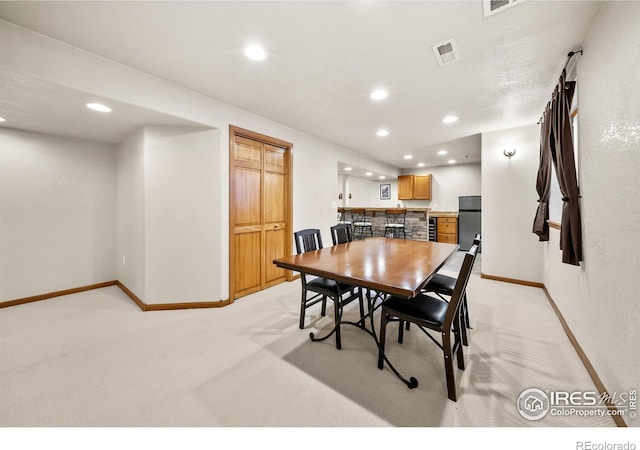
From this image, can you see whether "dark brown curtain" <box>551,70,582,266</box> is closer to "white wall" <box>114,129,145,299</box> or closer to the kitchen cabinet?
"white wall" <box>114,129,145,299</box>

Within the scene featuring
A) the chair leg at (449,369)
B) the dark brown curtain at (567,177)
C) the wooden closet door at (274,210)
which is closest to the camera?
the chair leg at (449,369)

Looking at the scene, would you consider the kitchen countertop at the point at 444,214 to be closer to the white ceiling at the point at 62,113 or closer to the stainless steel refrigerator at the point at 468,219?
the stainless steel refrigerator at the point at 468,219

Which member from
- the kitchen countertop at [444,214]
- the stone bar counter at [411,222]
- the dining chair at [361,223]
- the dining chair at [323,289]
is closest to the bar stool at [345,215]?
the dining chair at [361,223]

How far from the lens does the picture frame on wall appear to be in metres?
8.07

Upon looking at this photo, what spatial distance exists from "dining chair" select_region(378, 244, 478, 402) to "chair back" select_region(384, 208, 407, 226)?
465 centimetres

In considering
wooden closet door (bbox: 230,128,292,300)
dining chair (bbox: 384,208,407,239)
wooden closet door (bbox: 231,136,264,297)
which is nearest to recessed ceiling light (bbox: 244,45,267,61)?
wooden closet door (bbox: 230,128,292,300)

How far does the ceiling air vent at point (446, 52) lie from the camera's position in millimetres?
1809

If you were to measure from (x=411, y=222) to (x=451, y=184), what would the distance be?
2.05m

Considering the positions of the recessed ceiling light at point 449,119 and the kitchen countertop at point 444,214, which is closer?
the recessed ceiling light at point 449,119

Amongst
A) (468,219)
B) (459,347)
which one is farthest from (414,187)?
(459,347)

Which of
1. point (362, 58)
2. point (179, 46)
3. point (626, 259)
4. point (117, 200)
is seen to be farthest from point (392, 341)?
point (117, 200)

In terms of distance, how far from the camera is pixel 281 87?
2.47 m

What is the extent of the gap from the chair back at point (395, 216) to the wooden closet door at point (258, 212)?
3.45 metres
